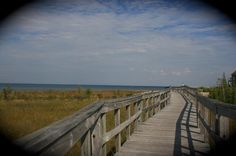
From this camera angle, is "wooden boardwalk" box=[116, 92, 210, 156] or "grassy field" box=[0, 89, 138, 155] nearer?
"wooden boardwalk" box=[116, 92, 210, 156]

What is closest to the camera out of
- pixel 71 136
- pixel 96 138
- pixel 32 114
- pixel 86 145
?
pixel 71 136

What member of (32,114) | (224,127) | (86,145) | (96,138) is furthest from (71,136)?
(32,114)

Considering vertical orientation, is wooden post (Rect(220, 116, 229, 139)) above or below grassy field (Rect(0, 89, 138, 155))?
above

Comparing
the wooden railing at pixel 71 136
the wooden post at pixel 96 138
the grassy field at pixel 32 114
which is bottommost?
the grassy field at pixel 32 114

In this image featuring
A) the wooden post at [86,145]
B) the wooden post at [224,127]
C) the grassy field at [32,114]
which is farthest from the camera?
the grassy field at [32,114]

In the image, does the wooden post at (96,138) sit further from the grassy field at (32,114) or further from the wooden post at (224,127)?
the wooden post at (224,127)

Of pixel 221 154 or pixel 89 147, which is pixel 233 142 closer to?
pixel 221 154

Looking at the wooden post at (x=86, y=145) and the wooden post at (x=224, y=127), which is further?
the wooden post at (x=224, y=127)

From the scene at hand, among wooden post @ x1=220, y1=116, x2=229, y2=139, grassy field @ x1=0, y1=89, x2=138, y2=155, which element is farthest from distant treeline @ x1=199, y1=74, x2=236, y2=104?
wooden post @ x1=220, y1=116, x2=229, y2=139

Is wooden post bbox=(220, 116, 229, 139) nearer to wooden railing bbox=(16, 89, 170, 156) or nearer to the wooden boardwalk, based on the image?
the wooden boardwalk

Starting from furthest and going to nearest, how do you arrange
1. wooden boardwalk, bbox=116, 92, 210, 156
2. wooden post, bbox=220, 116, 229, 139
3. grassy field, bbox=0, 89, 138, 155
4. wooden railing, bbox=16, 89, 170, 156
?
grassy field, bbox=0, 89, 138, 155, wooden boardwalk, bbox=116, 92, 210, 156, wooden post, bbox=220, 116, 229, 139, wooden railing, bbox=16, 89, 170, 156

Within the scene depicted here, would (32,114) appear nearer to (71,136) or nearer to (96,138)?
(96,138)

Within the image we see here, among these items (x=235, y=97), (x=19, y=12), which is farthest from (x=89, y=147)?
(x=235, y=97)

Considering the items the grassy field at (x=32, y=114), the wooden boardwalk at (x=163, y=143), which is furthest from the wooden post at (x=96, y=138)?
the wooden boardwalk at (x=163, y=143)
